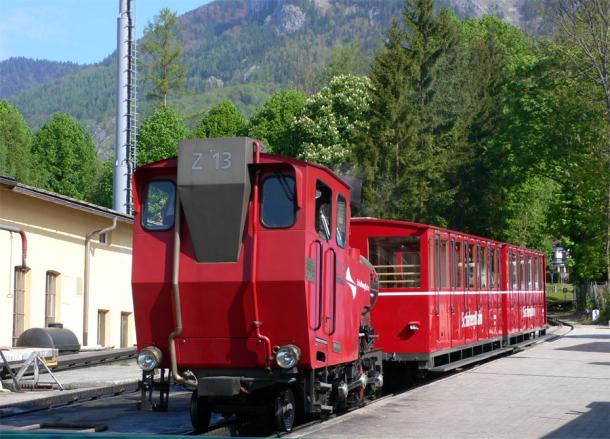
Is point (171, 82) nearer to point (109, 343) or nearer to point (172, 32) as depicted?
point (172, 32)

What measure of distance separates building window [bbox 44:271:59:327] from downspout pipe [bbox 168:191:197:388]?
18.4m

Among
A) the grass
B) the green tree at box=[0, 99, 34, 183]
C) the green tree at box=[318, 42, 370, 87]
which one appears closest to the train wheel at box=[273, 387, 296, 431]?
the grass

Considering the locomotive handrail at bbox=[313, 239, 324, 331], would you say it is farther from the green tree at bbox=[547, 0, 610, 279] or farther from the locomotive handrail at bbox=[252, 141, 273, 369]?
the green tree at bbox=[547, 0, 610, 279]

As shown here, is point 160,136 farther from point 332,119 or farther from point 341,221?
point 341,221

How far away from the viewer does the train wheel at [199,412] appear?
13055mm

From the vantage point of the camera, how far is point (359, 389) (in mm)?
15578

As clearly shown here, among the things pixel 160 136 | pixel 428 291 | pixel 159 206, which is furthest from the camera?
pixel 160 136

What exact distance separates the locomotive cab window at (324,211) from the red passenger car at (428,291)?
5612 millimetres

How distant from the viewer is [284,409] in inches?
500

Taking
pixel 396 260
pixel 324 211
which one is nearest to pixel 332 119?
pixel 396 260

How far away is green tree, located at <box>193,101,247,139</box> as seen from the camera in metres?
78.8

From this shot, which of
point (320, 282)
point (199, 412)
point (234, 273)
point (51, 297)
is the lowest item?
point (199, 412)

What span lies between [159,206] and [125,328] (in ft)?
78.8

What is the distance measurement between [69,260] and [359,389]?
17374mm
